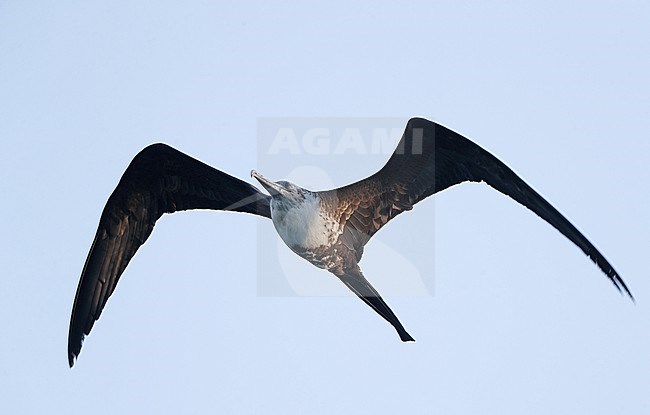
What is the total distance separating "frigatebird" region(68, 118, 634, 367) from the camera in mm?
6879

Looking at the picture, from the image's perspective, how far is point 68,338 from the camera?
7105 millimetres

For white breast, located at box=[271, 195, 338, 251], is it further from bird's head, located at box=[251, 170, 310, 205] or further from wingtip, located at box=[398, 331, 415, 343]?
wingtip, located at box=[398, 331, 415, 343]

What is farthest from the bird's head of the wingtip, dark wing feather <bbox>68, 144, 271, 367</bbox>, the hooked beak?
the wingtip

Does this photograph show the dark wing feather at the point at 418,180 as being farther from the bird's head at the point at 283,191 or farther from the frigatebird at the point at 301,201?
the bird's head at the point at 283,191

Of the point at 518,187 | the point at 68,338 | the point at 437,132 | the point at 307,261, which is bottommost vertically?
the point at 68,338

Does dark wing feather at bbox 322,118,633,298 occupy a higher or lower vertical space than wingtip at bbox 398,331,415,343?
higher

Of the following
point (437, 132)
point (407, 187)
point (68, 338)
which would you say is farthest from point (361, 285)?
point (68, 338)

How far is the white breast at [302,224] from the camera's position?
6.88 metres

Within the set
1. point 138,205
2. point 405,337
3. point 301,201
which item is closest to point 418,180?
point 301,201

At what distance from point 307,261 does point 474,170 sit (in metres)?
1.45

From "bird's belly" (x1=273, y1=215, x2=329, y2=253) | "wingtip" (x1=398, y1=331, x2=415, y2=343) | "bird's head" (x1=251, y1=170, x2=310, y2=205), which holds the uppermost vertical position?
"bird's head" (x1=251, y1=170, x2=310, y2=205)

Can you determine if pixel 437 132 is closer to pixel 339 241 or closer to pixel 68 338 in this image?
pixel 339 241

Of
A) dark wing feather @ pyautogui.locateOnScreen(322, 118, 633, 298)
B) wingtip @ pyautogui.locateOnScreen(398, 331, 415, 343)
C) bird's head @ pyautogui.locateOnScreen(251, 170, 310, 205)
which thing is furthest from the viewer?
wingtip @ pyautogui.locateOnScreen(398, 331, 415, 343)

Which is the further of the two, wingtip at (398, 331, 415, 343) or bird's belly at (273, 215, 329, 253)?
wingtip at (398, 331, 415, 343)
